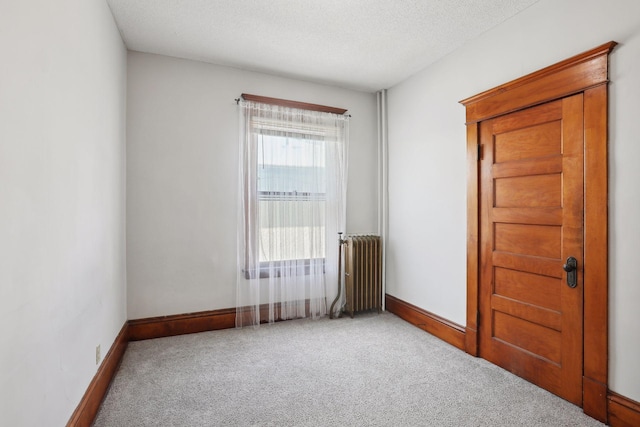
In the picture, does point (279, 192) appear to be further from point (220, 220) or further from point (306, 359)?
point (306, 359)

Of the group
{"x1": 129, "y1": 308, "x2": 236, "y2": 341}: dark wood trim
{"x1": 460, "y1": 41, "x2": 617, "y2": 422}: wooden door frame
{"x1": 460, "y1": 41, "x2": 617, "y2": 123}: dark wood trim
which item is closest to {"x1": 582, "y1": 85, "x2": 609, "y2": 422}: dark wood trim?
{"x1": 460, "y1": 41, "x2": 617, "y2": 422}: wooden door frame

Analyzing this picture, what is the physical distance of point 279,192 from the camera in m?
3.75

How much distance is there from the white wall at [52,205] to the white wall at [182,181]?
79 centimetres

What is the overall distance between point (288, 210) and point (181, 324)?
1.63m

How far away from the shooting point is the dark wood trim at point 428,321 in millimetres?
3129

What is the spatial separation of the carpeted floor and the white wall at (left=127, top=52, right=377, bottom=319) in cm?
54

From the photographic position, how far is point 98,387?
2.13 meters

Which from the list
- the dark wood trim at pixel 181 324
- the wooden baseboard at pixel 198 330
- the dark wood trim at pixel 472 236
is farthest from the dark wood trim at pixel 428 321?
the dark wood trim at pixel 181 324

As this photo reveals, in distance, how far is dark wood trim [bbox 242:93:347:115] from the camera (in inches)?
144

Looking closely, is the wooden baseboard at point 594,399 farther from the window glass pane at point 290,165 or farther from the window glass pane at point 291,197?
the window glass pane at point 290,165

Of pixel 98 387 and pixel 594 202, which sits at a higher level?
pixel 594 202

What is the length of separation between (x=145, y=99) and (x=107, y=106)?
0.84 metres

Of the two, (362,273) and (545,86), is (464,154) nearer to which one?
(545,86)

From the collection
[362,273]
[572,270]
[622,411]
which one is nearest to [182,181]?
[362,273]
